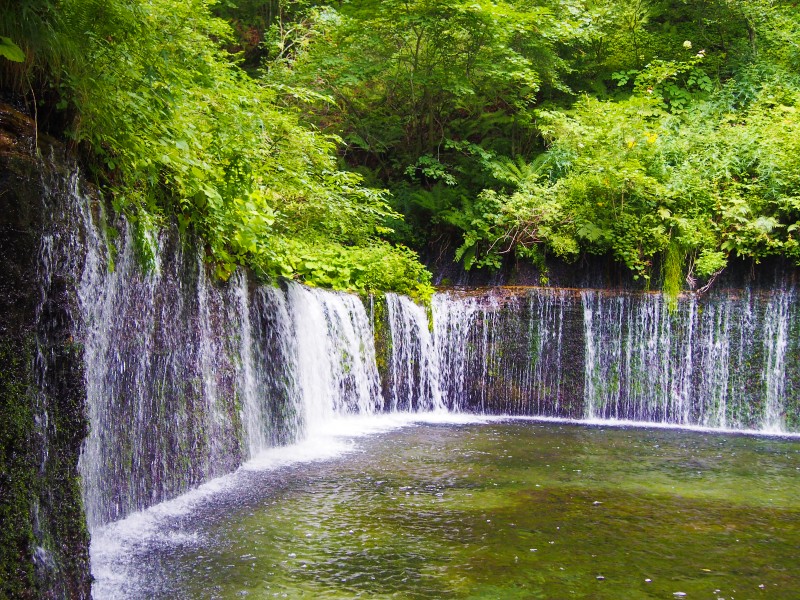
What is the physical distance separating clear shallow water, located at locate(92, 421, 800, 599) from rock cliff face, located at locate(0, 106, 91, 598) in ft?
2.38

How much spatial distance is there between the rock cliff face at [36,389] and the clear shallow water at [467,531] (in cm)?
72

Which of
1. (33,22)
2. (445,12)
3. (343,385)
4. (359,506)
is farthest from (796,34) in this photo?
(33,22)

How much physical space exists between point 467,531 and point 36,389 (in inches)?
127

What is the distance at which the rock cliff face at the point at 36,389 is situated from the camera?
123 inches

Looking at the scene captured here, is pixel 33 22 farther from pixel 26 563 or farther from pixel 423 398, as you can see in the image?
pixel 423 398

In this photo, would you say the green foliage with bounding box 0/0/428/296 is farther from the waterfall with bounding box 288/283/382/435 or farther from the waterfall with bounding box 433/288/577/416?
the waterfall with bounding box 433/288/577/416

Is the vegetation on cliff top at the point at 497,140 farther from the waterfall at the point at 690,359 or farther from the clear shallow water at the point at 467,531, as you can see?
the clear shallow water at the point at 467,531

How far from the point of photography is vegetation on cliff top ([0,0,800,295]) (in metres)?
8.35

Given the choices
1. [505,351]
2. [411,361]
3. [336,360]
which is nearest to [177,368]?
[336,360]

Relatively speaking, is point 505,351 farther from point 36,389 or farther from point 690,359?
point 36,389

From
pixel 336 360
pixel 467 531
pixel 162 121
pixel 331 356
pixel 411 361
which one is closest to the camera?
pixel 162 121

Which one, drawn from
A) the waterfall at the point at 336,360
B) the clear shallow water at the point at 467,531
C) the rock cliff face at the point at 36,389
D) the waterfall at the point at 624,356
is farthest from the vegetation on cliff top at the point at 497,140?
the clear shallow water at the point at 467,531

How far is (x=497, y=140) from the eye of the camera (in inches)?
666

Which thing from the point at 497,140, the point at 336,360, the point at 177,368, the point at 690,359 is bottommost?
the point at 690,359
